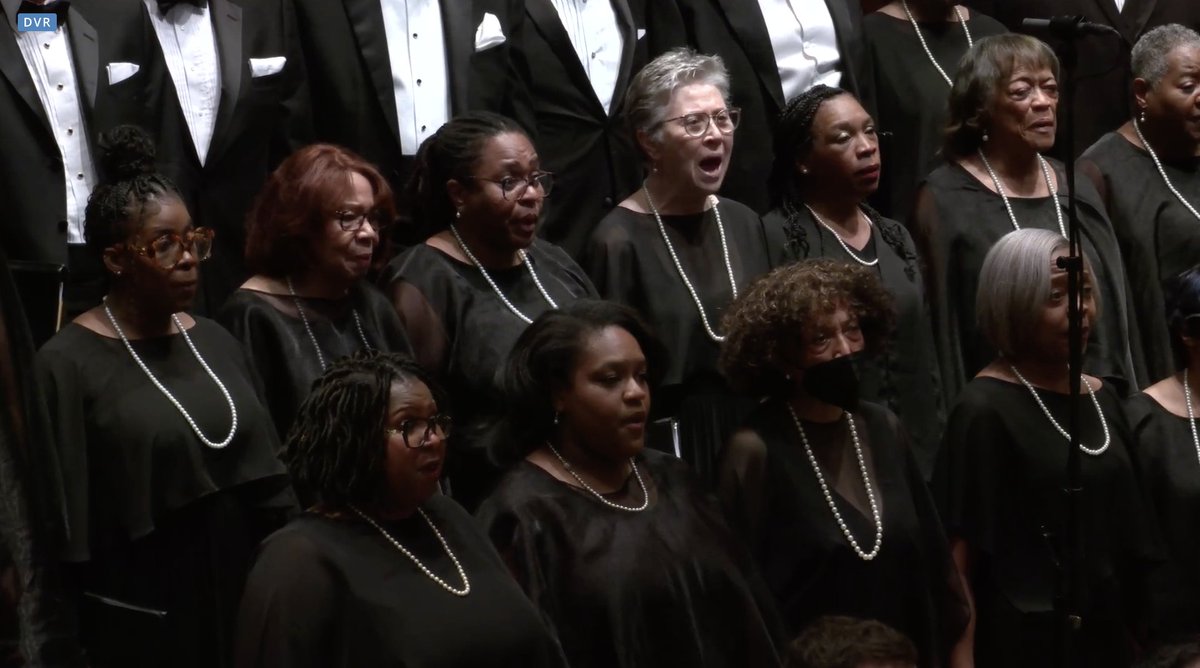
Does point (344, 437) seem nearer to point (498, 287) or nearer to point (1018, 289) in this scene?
point (498, 287)

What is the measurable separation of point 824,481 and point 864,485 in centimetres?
9

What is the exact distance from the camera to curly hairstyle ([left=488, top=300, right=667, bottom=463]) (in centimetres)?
344

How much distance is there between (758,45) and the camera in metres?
5.26

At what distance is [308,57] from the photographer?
4785 mm

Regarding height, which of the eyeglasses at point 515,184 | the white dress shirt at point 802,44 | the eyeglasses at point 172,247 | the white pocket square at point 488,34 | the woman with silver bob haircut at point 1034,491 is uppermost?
the white pocket square at point 488,34

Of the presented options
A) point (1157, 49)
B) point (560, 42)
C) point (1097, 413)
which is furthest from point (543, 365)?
point (1157, 49)

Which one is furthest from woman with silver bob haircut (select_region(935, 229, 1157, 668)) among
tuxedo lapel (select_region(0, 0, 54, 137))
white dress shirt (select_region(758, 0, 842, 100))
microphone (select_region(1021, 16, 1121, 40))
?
tuxedo lapel (select_region(0, 0, 54, 137))

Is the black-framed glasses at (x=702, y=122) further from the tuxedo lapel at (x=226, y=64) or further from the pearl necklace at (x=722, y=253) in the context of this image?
the tuxedo lapel at (x=226, y=64)

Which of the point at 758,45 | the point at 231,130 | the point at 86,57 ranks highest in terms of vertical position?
the point at 86,57

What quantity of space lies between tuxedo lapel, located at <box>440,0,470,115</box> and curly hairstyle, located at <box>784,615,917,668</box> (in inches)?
80.3

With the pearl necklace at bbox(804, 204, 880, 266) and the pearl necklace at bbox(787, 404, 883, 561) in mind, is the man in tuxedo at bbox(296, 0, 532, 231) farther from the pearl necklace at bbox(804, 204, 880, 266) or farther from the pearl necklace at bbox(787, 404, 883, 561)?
the pearl necklace at bbox(787, 404, 883, 561)

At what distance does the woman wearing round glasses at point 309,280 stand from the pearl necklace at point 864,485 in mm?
879

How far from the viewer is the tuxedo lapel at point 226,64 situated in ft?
14.8

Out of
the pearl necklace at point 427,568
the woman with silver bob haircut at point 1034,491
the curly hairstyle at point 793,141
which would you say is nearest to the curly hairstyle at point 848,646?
the pearl necklace at point 427,568
